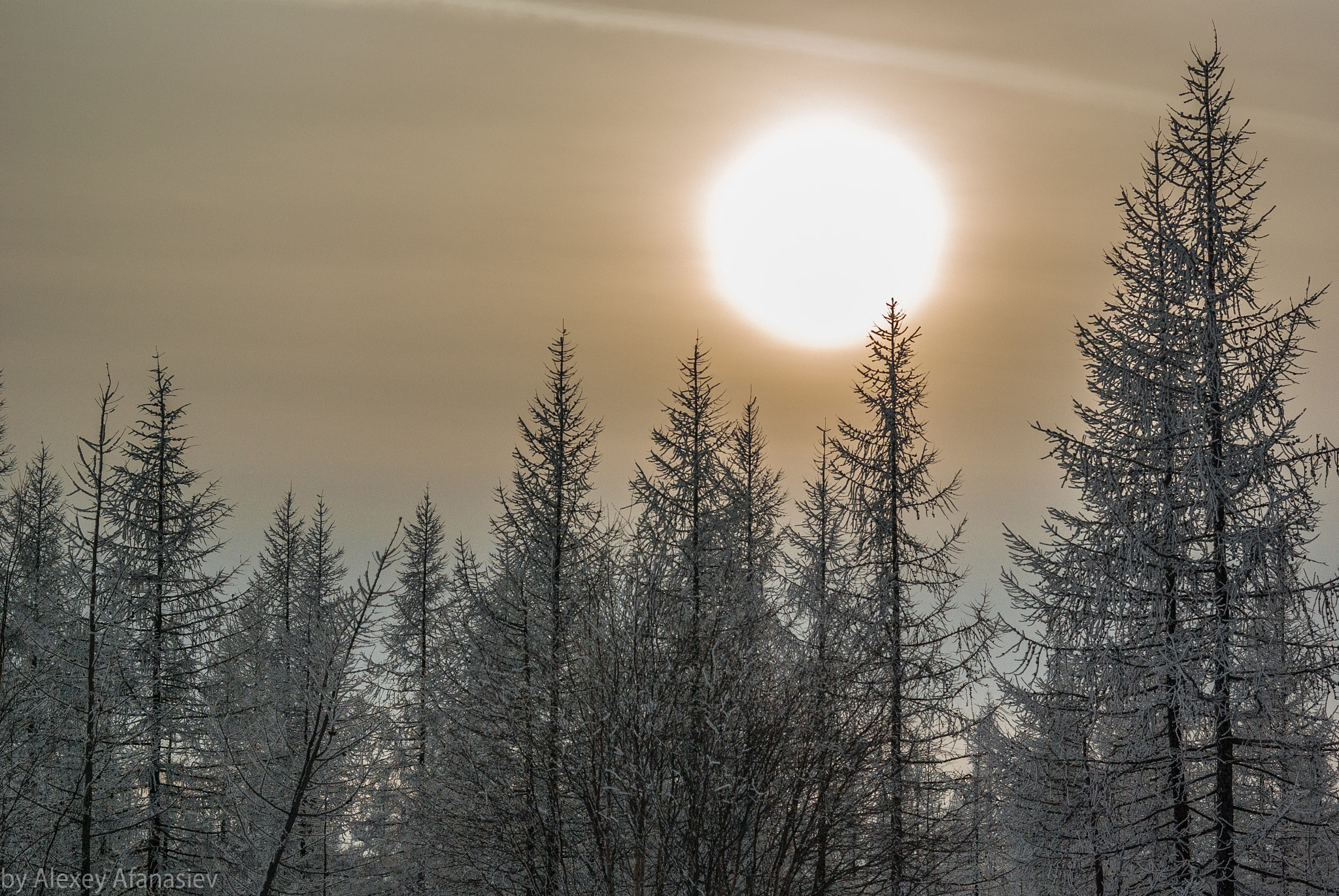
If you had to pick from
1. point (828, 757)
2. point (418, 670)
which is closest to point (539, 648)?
point (828, 757)

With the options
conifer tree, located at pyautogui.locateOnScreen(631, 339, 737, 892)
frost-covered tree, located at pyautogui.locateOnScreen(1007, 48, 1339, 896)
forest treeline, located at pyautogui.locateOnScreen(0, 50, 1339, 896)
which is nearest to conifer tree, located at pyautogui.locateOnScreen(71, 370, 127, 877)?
forest treeline, located at pyautogui.locateOnScreen(0, 50, 1339, 896)

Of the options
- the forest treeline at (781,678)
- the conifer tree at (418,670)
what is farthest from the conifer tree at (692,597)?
the conifer tree at (418,670)

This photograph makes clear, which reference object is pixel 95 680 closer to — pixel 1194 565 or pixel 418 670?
pixel 1194 565

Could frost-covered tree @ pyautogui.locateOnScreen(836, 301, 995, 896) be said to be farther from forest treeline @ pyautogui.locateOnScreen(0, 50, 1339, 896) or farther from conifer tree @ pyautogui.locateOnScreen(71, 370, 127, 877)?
conifer tree @ pyautogui.locateOnScreen(71, 370, 127, 877)

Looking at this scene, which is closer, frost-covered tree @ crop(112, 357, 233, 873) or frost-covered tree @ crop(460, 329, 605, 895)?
frost-covered tree @ crop(460, 329, 605, 895)

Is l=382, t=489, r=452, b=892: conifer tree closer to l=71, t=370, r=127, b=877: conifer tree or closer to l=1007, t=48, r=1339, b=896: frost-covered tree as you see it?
l=71, t=370, r=127, b=877: conifer tree

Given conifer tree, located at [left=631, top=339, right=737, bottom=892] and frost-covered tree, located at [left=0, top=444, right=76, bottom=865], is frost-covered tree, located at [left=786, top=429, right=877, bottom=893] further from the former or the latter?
frost-covered tree, located at [left=0, top=444, right=76, bottom=865]

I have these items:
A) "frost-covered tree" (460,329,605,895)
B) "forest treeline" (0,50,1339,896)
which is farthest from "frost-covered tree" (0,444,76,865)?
"frost-covered tree" (460,329,605,895)

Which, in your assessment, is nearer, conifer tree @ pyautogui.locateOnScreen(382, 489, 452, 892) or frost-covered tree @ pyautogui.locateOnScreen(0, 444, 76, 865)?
frost-covered tree @ pyautogui.locateOnScreen(0, 444, 76, 865)

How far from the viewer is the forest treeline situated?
1191 cm

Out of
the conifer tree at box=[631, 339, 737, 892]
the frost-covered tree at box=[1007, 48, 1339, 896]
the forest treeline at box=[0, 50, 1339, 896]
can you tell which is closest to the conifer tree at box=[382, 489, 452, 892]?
the forest treeline at box=[0, 50, 1339, 896]

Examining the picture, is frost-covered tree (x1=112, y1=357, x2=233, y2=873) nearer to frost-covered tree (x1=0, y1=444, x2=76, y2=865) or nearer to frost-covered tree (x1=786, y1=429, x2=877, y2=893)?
frost-covered tree (x1=0, y1=444, x2=76, y2=865)

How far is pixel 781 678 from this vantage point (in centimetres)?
1348

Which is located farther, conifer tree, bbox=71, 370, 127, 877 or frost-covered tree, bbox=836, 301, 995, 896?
frost-covered tree, bbox=836, 301, 995, 896
